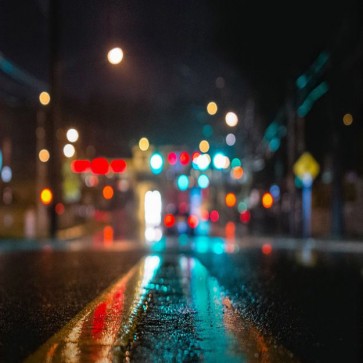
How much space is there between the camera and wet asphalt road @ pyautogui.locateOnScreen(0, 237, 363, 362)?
353 inches

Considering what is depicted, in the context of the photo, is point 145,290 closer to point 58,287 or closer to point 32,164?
point 58,287

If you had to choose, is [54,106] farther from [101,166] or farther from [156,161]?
[101,166]

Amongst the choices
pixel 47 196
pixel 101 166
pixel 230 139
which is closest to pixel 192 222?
pixel 101 166

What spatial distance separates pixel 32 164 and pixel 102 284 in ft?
136

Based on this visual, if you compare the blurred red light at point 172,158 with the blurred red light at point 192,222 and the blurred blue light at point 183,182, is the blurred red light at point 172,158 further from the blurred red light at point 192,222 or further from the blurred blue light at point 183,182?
the blurred red light at point 192,222

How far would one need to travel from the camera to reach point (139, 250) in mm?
27656

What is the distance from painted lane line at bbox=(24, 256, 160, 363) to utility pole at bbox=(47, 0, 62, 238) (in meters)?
20.8

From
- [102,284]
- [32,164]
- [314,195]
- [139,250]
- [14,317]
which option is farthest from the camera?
[32,164]

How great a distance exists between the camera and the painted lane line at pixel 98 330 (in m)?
8.27

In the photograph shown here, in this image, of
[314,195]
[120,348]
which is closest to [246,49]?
[314,195]

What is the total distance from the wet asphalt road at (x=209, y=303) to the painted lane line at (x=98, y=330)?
186 mm

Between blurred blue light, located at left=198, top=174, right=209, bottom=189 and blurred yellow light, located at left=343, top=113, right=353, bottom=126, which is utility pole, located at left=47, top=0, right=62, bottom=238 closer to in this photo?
blurred blue light, located at left=198, top=174, right=209, bottom=189

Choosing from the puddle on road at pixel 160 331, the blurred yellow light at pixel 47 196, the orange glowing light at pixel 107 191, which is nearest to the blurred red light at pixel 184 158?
the blurred yellow light at pixel 47 196

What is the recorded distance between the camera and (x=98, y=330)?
9.86 m
